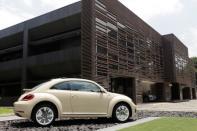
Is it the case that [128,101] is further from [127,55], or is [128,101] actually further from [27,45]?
[27,45]

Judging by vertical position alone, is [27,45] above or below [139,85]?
above

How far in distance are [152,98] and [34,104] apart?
28357 millimetres

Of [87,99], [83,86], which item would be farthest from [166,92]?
[87,99]

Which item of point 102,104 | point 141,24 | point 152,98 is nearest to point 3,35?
point 141,24

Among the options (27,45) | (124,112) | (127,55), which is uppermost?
(27,45)

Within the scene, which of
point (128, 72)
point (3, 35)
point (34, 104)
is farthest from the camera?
point (3, 35)

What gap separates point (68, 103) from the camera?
28.0 ft

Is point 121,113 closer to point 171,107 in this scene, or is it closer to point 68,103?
point 68,103

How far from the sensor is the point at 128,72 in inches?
1011

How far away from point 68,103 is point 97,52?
12849mm

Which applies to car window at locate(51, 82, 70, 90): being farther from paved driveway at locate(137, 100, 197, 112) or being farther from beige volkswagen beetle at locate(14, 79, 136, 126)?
paved driveway at locate(137, 100, 197, 112)

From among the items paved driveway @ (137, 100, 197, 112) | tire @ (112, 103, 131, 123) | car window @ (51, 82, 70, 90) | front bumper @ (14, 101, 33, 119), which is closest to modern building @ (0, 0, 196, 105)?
paved driveway @ (137, 100, 197, 112)

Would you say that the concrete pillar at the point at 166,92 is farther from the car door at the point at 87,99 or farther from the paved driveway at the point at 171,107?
the car door at the point at 87,99

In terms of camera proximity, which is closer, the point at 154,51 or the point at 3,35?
the point at 154,51
